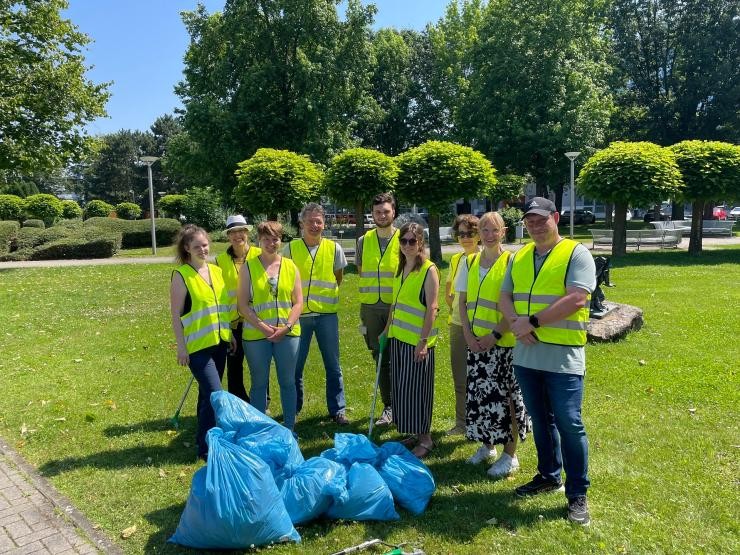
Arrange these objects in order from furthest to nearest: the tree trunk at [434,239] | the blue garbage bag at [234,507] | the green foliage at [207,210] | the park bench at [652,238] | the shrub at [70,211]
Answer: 1. the shrub at [70,211]
2. the green foliage at [207,210]
3. the park bench at [652,238]
4. the tree trunk at [434,239]
5. the blue garbage bag at [234,507]

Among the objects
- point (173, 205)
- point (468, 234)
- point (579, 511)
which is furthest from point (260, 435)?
point (173, 205)

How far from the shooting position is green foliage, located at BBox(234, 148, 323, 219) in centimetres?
1622

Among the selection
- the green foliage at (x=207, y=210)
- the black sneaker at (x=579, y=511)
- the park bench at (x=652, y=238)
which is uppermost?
the green foliage at (x=207, y=210)

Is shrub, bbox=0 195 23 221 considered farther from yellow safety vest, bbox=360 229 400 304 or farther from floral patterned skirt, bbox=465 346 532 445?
floral patterned skirt, bbox=465 346 532 445

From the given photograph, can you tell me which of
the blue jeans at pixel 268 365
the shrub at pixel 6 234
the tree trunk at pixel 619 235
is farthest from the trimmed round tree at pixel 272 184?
the blue jeans at pixel 268 365

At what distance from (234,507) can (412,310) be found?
77.2 inches

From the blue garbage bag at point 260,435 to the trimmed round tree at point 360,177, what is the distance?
12.9 m

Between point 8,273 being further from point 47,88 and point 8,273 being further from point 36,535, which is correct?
point 36,535

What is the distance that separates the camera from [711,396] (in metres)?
5.59

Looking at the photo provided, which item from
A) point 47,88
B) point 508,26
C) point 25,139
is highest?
point 508,26

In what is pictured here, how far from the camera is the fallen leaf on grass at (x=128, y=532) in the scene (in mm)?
3490

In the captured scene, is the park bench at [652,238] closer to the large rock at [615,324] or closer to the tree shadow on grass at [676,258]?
the tree shadow on grass at [676,258]

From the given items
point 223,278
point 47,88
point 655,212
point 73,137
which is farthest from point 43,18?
point 655,212

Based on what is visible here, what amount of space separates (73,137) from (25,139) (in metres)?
1.62
